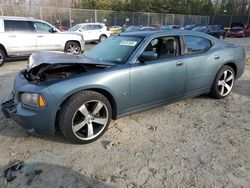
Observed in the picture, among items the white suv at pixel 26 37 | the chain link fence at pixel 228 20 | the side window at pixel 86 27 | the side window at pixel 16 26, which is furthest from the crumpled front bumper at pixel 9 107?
the chain link fence at pixel 228 20

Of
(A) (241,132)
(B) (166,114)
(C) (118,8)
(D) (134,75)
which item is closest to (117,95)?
(D) (134,75)

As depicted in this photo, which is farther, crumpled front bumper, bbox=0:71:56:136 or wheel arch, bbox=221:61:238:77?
wheel arch, bbox=221:61:238:77

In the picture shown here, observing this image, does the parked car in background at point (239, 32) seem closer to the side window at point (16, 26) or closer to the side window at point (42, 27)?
the side window at point (42, 27)

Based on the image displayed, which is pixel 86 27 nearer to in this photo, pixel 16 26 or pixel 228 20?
pixel 16 26

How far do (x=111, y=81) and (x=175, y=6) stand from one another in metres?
46.9

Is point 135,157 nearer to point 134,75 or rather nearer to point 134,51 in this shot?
point 134,75

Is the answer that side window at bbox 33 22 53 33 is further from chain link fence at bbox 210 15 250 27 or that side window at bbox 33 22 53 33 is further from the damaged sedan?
chain link fence at bbox 210 15 250 27

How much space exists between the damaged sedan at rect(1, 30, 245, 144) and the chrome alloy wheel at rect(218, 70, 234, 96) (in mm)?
132

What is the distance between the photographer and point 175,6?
45.8 m

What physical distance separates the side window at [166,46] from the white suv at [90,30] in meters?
13.6

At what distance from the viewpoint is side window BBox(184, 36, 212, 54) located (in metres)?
4.15

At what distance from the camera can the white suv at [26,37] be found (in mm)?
8664

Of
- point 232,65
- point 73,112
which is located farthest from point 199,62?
point 73,112

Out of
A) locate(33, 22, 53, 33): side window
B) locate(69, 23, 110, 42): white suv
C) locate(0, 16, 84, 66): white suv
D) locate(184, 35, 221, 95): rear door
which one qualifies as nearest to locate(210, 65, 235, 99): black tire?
locate(184, 35, 221, 95): rear door
